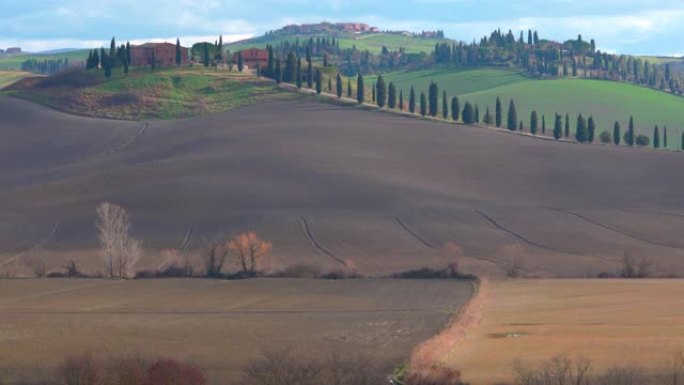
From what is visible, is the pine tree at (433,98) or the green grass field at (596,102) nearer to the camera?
the pine tree at (433,98)

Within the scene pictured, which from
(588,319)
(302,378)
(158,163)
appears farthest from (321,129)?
(302,378)

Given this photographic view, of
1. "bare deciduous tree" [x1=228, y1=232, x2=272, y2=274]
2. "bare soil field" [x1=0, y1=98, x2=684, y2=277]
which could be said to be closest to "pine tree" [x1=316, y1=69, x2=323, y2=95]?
"bare soil field" [x1=0, y1=98, x2=684, y2=277]

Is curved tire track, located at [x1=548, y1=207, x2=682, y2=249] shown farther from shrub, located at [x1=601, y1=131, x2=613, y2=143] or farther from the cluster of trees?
the cluster of trees

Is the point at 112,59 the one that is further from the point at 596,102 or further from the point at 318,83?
the point at 596,102

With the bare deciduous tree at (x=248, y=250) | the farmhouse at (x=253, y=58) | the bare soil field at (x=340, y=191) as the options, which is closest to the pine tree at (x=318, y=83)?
the bare soil field at (x=340, y=191)

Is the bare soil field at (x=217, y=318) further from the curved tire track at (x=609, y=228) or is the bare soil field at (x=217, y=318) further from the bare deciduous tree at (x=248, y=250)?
the curved tire track at (x=609, y=228)

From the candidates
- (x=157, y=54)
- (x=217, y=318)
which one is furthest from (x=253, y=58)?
(x=217, y=318)
